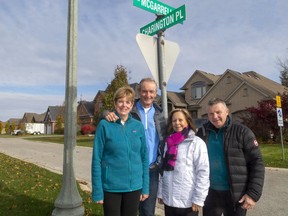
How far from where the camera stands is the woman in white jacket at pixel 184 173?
3.16 m

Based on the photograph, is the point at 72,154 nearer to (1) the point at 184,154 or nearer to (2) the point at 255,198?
(1) the point at 184,154

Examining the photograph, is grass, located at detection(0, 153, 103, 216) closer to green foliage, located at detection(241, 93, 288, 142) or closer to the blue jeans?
the blue jeans

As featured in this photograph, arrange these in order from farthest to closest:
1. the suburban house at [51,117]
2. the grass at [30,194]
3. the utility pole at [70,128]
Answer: the suburban house at [51,117] → the grass at [30,194] → the utility pole at [70,128]

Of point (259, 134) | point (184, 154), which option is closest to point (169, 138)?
point (184, 154)

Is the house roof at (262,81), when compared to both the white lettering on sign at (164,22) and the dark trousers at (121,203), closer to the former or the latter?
the white lettering on sign at (164,22)

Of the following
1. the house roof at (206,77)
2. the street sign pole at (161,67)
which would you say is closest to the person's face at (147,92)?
the street sign pole at (161,67)

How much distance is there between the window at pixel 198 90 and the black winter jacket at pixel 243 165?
3331 centimetres

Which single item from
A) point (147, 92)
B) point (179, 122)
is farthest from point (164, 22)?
point (179, 122)

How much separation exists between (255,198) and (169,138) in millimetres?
1099

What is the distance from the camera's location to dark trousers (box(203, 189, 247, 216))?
3.31 m

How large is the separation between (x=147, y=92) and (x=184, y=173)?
1.03 metres

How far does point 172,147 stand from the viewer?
11.0 feet

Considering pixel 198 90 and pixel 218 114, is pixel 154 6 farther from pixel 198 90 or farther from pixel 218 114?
pixel 198 90

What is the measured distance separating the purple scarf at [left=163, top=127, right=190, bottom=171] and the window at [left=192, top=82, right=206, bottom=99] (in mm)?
33269
